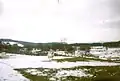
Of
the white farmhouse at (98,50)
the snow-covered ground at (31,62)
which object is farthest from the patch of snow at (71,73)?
the white farmhouse at (98,50)

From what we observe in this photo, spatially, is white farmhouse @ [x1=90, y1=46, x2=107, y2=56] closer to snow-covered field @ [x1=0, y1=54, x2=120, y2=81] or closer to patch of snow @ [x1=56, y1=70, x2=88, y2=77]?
snow-covered field @ [x1=0, y1=54, x2=120, y2=81]

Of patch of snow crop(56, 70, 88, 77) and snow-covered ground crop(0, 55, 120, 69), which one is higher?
snow-covered ground crop(0, 55, 120, 69)

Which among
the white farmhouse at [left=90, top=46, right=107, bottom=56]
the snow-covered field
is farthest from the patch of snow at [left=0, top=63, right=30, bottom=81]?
the white farmhouse at [left=90, top=46, right=107, bottom=56]

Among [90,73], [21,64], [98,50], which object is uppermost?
[98,50]

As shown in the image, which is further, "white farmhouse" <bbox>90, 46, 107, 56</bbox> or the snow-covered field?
"white farmhouse" <bbox>90, 46, 107, 56</bbox>

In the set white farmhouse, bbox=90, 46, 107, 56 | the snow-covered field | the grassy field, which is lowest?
the grassy field

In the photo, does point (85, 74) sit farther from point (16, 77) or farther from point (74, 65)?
point (16, 77)

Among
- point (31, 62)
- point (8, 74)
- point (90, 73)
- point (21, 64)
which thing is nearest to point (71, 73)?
point (90, 73)

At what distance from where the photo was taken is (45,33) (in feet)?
12.1

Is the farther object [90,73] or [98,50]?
[98,50]

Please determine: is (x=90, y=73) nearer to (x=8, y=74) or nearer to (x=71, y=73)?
(x=71, y=73)

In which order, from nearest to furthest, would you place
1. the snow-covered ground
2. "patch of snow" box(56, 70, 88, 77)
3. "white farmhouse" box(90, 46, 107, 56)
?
"patch of snow" box(56, 70, 88, 77), the snow-covered ground, "white farmhouse" box(90, 46, 107, 56)

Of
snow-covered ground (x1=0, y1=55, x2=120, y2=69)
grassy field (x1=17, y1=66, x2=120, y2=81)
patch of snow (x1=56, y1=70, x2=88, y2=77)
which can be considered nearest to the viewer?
grassy field (x1=17, y1=66, x2=120, y2=81)

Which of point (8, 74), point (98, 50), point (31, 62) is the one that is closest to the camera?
point (8, 74)
